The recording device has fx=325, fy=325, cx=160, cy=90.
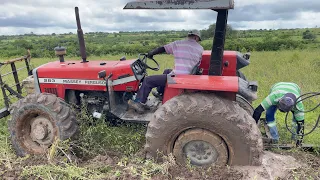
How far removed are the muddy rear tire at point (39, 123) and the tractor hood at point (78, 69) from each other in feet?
1.70

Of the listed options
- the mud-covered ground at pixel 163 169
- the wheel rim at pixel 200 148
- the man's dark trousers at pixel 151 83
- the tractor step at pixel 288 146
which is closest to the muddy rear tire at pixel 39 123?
the mud-covered ground at pixel 163 169

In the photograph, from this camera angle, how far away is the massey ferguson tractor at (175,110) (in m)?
3.56

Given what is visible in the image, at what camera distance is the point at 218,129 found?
142 inches

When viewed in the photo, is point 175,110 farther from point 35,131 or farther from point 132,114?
point 35,131

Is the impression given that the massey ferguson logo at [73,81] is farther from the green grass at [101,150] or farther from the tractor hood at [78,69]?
the green grass at [101,150]

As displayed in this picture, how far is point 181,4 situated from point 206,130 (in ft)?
4.65

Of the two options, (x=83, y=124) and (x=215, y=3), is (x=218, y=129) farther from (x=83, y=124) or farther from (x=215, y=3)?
(x=83, y=124)

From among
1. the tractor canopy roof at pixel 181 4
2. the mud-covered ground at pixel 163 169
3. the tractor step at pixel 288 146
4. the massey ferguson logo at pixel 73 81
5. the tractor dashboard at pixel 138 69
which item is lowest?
the tractor step at pixel 288 146

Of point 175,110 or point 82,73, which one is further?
point 82,73

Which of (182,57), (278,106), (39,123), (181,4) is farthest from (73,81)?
(278,106)

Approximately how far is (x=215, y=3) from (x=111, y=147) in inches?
96.1

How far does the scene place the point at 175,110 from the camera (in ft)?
12.0

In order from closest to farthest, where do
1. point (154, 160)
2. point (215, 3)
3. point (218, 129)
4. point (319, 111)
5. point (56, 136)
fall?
1. point (215, 3)
2. point (218, 129)
3. point (154, 160)
4. point (56, 136)
5. point (319, 111)

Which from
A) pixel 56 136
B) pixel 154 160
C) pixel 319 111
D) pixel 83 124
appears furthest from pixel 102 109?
pixel 319 111
